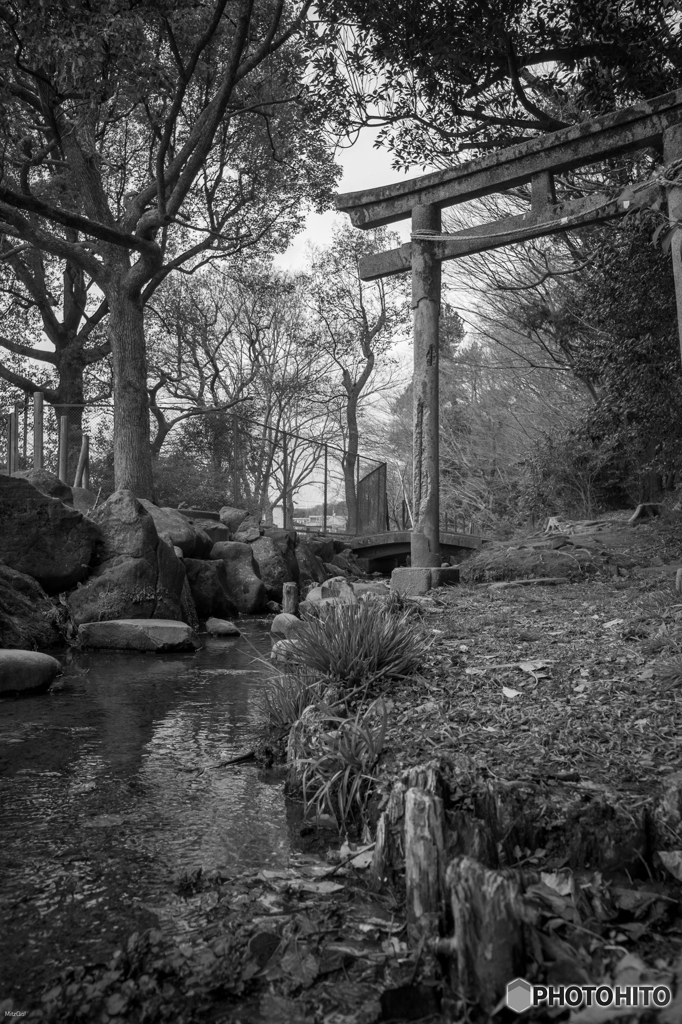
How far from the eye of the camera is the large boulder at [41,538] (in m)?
8.59

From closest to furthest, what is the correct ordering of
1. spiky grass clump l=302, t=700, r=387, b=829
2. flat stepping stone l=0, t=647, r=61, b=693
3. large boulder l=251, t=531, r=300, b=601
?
spiky grass clump l=302, t=700, r=387, b=829 < flat stepping stone l=0, t=647, r=61, b=693 < large boulder l=251, t=531, r=300, b=601

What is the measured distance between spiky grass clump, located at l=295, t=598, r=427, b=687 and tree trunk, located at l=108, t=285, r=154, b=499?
29.5ft

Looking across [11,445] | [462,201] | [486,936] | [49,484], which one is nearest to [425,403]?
[462,201]

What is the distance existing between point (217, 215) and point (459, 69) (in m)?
10.4

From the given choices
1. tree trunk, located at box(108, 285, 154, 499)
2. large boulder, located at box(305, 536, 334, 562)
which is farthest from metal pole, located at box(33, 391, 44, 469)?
large boulder, located at box(305, 536, 334, 562)

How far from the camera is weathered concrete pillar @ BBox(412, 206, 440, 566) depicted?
25.9 feet

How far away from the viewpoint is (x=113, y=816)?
10.3ft

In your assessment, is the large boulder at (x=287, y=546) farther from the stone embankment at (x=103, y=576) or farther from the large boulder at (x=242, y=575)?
the stone embankment at (x=103, y=576)

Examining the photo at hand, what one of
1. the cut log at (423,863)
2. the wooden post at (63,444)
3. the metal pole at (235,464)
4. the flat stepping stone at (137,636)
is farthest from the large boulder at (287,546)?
the cut log at (423,863)

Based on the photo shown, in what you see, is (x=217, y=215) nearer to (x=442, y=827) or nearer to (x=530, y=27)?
(x=530, y=27)

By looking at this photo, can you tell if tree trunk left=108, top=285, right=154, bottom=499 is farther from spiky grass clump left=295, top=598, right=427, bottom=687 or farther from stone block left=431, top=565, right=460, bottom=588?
spiky grass clump left=295, top=598, right=427, bottom=687

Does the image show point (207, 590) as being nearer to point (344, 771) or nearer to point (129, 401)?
point (129, 401)

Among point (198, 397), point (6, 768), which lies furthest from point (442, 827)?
point (198, 397)

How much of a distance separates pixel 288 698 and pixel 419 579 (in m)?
3.85
